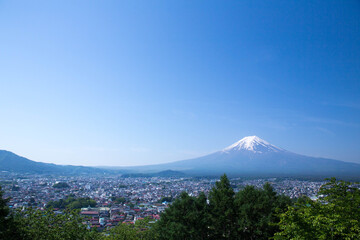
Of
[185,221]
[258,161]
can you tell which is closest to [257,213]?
[185,221]

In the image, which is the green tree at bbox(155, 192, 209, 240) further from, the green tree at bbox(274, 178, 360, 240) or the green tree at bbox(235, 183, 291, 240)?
the green tree at bbox(274, 178, 360, 240)

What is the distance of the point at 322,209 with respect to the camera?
690cm

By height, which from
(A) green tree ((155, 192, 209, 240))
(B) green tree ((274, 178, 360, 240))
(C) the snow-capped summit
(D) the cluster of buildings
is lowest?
(D) the cluster of buildings

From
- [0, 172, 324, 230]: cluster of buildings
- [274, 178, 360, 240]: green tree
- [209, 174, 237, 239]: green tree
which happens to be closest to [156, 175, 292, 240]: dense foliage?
[209, 174, 237, 239]: green tree

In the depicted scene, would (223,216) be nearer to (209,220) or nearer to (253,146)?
(209,220)

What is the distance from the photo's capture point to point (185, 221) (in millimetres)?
12344

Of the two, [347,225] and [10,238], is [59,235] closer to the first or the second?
[10,238]

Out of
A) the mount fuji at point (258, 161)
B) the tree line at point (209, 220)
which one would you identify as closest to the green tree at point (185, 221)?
the tree line at point (209, 220)

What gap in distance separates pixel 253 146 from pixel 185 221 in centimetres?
18568

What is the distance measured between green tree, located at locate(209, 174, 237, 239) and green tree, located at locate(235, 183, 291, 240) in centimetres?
42

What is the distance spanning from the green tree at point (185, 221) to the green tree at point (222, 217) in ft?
1.61

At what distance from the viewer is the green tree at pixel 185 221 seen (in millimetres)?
11734

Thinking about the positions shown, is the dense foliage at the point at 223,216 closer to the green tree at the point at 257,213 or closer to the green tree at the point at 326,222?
the green tree at the point at 257,213

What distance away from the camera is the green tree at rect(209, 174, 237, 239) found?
12.8 meters
